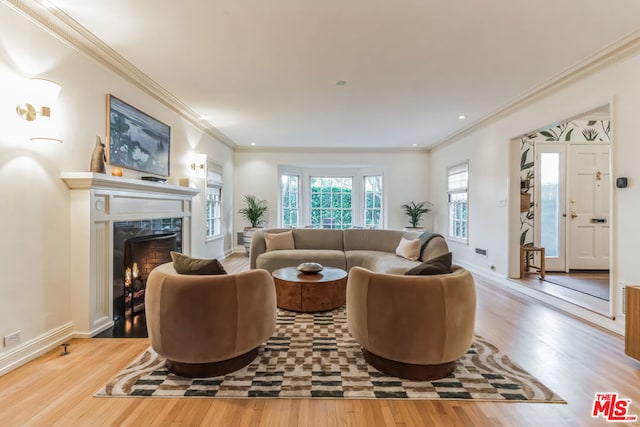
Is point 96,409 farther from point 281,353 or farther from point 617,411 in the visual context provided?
point 617,411

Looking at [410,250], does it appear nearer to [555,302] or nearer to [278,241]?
[555,302]

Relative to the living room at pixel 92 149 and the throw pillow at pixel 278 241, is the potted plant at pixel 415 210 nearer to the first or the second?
the living room at pixel 92 149

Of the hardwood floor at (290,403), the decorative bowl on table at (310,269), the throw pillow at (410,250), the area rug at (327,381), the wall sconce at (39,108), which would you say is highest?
the wall sconce at (39,108)

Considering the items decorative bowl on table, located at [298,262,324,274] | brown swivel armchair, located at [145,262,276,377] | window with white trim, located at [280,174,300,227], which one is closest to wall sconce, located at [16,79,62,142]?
brown swivel armchair, located at [145,262,276,377]

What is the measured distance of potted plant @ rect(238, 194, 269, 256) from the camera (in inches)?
270

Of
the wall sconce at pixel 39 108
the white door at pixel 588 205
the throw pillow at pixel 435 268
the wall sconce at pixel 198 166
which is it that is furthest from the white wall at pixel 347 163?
the throw pillow at pixel 435 268

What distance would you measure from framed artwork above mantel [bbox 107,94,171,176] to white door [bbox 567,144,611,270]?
20.5 ft

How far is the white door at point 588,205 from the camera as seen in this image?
489cm

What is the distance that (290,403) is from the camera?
173cm

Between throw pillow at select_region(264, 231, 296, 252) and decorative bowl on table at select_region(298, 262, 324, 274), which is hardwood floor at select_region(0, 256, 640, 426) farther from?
throw pillow at select_region(264, 231, 296, 252)

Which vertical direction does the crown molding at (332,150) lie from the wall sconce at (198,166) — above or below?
above

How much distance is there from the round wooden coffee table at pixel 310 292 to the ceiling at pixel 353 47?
2.24 meters

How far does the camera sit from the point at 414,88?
3707mm

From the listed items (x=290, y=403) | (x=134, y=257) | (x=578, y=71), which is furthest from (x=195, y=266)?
(x=578, y=71)
